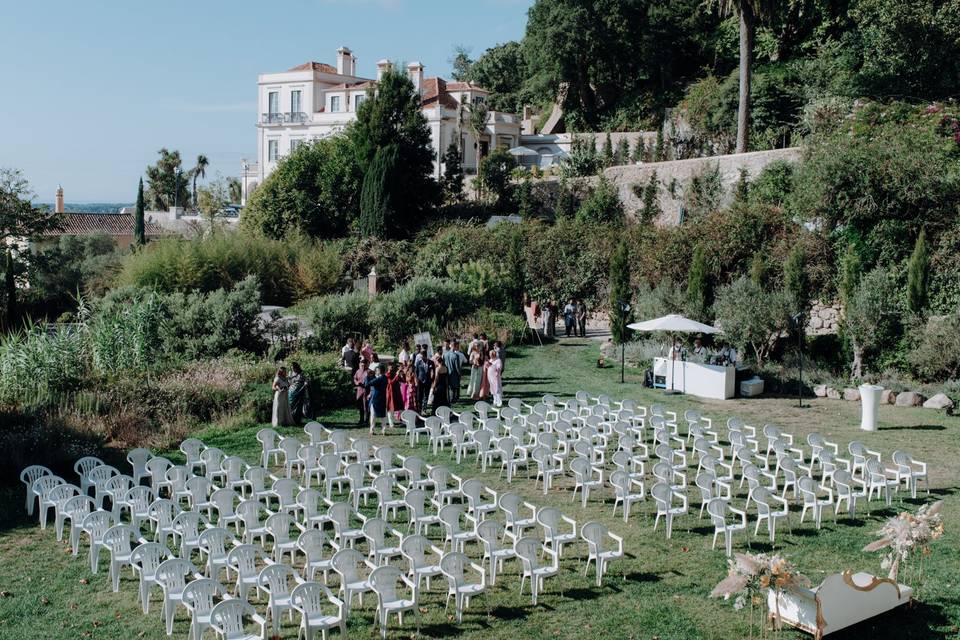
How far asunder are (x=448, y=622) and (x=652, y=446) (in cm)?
847

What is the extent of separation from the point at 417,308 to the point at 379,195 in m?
15.7

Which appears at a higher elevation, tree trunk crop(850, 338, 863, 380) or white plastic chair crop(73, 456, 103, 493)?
tree trunk crop(850, 338, 863, 380)

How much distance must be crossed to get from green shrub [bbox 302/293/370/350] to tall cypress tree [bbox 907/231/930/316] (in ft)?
50.1

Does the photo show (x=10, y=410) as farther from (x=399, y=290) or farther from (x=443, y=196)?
(x=443, y=196)

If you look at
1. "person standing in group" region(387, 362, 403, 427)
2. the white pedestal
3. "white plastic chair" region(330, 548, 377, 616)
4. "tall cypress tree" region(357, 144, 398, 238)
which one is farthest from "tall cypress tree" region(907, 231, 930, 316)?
"tall cypress tree" region(357, 144, 398, 238)

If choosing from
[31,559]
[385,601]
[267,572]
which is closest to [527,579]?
[385,601]

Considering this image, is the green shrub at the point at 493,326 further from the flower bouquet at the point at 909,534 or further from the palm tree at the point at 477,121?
the palm tree at the point at 477,121

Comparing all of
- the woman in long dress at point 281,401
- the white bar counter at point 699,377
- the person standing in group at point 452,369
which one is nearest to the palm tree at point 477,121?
the white bar counter at point 699,377

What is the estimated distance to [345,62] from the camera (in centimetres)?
6294

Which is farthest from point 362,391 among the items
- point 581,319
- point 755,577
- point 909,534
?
point 581,319

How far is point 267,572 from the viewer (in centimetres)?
877

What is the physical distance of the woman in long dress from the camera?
17.9 meters

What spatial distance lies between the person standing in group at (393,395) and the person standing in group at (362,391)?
517mm

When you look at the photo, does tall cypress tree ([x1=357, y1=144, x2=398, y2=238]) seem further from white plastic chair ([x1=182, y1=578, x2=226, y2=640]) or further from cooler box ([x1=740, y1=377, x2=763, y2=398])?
white plastic chair ([x1=182, y1=578, x2=226, y2=640])
